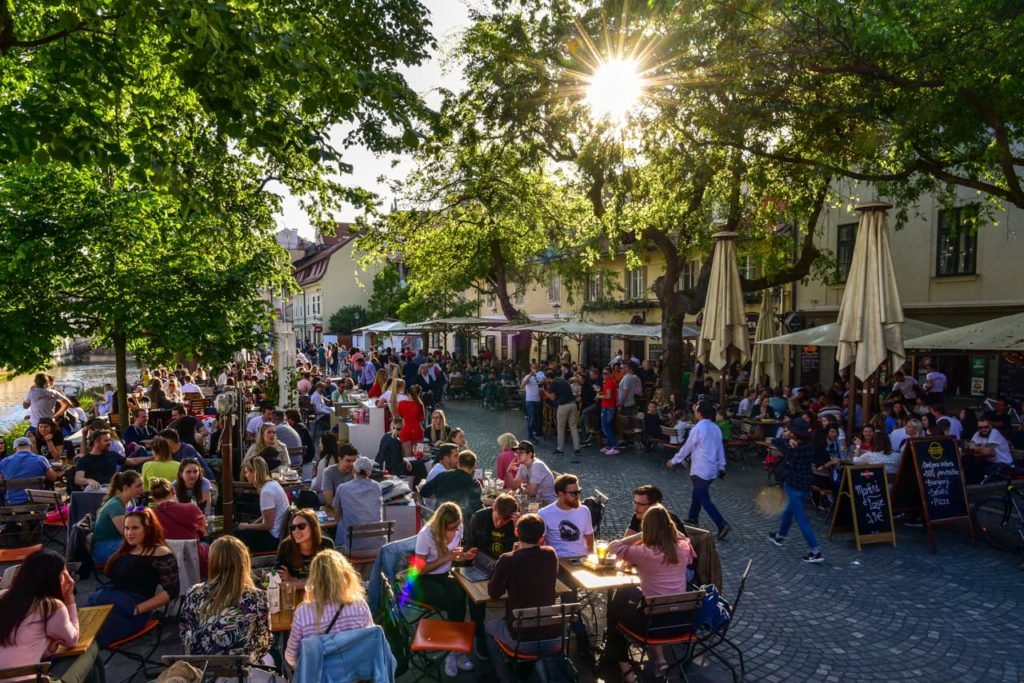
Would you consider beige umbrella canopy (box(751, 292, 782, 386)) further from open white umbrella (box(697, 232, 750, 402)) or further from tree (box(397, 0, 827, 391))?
A: open white umbrella (box(697, 232, 750, 402))

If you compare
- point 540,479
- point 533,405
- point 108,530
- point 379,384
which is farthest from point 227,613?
point 533,405

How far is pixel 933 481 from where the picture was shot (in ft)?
29.5

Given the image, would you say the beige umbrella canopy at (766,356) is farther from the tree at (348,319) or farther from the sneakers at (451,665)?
the tree at (348,319)

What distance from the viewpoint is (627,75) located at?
12828 mm

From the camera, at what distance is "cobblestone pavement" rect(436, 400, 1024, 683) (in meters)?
5.77

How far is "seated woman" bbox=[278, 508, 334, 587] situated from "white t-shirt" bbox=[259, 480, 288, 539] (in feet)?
5.49

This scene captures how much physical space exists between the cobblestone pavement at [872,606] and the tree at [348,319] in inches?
1739

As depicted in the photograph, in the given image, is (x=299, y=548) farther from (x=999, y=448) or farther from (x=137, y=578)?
(x=999, y=448)

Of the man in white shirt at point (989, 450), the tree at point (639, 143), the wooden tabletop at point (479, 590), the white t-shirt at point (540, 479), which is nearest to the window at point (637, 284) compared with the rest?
the tree at point (639, 143)

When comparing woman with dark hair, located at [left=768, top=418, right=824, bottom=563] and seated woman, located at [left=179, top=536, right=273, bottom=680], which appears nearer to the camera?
seated woman, located at [left=179, top=536, right=273, bottom=680]

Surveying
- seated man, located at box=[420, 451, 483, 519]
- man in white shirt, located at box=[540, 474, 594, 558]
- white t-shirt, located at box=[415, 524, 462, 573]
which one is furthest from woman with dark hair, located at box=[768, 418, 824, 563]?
white t-shirt, located at box=[415, 524, 462, 573]

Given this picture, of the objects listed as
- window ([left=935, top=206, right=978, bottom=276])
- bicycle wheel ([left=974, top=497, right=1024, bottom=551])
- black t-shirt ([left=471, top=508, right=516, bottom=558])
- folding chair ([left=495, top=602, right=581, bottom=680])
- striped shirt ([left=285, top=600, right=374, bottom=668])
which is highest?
window ([left=935, top=206, right=978, bottom=276])

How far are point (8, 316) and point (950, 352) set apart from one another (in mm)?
20786

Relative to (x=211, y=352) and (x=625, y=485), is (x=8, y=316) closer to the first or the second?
(x=211, y=352)
